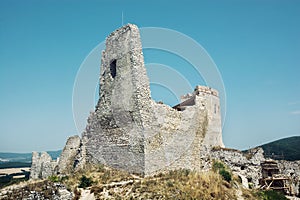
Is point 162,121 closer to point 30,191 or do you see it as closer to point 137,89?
point 137,89

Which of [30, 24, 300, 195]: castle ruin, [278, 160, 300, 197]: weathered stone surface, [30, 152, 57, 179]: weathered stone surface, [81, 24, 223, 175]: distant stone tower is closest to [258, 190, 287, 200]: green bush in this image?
[30, 24, 300, 195]: castle ruin

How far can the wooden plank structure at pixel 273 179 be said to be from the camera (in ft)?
82.4

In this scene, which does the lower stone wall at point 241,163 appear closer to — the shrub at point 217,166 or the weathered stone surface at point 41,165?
the shrub at point 217,166

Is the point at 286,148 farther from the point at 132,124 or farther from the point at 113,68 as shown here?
the point at 132,124

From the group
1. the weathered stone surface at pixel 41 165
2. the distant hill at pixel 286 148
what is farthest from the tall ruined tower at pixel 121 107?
the distant hill at pixel 286 148

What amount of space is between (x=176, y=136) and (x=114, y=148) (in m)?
3.94

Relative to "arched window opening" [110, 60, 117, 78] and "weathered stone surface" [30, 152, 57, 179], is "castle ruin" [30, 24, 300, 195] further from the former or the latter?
"weathered stone surface" [30, 152, 57, 179]

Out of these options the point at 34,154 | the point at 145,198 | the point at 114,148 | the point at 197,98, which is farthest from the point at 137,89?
the point at 34,154

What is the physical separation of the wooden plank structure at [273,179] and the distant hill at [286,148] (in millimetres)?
13361

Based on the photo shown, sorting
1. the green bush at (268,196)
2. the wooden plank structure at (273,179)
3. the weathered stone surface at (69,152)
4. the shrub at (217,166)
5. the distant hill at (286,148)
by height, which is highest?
the distant hill at (286,148)

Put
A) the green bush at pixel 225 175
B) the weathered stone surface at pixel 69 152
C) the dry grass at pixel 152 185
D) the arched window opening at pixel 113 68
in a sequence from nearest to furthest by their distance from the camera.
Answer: the dry grass at pixel 152 185
the arched window opening at pixel 113 68
the green bush at pixel 225 175
the weathered stone surface at pixel 69 152

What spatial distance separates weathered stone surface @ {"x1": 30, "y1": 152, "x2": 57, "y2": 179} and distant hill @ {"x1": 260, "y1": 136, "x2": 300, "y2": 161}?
2998cm

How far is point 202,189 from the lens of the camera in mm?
14625

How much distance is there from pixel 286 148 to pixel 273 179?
31290 millimetres
